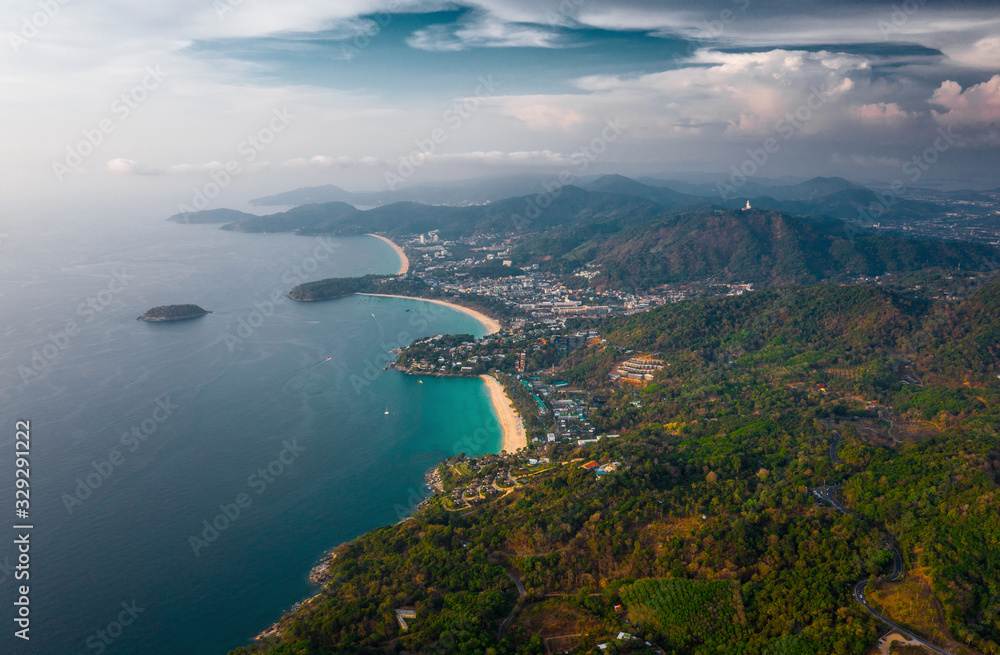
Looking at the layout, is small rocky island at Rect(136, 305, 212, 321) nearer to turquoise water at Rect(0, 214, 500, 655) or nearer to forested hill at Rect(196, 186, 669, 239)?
turquoise water at Rect(0, 214, 500, 655)

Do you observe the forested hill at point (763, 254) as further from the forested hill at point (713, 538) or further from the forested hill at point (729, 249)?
the forested hill at point (713, 538)

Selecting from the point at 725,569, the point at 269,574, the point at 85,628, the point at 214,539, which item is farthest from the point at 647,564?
the point at 85,628

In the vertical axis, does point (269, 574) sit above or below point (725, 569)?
below

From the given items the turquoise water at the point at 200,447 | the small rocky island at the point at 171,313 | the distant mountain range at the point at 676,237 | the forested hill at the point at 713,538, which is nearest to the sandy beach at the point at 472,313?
the turquoise water at the point at 200,447

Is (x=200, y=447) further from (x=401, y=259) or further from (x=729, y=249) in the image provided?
(x=729, y=249)

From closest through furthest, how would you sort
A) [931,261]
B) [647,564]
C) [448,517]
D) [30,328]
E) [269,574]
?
[647,564]
[269,574]
[448,517]
[30,328]
[931,261]

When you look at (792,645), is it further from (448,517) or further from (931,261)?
(931,261)

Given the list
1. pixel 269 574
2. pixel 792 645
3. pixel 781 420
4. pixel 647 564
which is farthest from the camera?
pixel 781 420

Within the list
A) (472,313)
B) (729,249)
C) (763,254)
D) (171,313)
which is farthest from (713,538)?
(729,249)
